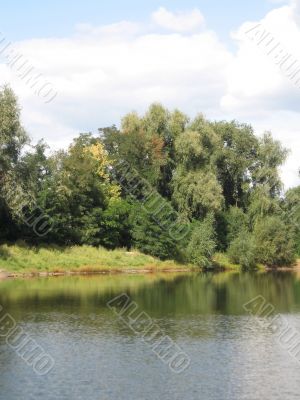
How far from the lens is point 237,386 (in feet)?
73.4

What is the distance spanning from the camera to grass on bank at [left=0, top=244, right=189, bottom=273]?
6111 cm

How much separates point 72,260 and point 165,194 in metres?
21.2

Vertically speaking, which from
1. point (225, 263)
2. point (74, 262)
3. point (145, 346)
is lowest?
point (145, 346)

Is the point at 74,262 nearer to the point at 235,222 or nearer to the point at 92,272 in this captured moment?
the point at 92,272

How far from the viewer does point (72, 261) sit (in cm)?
6556

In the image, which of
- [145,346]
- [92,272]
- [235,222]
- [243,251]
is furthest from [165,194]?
[145,346]

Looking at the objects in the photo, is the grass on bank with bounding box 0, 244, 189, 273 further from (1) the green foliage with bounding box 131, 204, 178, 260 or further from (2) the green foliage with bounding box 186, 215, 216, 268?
(2) the green foliage with bounding box 186, 215, 216, 268

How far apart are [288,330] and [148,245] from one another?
4026 cm

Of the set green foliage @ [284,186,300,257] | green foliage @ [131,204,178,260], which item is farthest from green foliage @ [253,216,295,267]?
green foliage @ [131,204,178,260]

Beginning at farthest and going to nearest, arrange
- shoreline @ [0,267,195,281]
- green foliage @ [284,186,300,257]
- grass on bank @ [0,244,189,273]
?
green foliage @ [284,186,300,257], grass on bank @ [0,244,189,273], shoreline @ [0,267,195,281]

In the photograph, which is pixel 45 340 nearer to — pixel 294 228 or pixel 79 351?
pixel 79 351

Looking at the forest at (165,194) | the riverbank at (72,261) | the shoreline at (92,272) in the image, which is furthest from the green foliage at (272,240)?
the riverbank at (72,261)

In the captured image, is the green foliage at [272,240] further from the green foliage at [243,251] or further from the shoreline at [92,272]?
the shoreline at [92,272]

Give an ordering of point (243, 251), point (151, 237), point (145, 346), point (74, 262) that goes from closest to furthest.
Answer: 1. point (145, 346)
2. point (74, 262)
3. point (151, 237)
4. point (243, 251)
